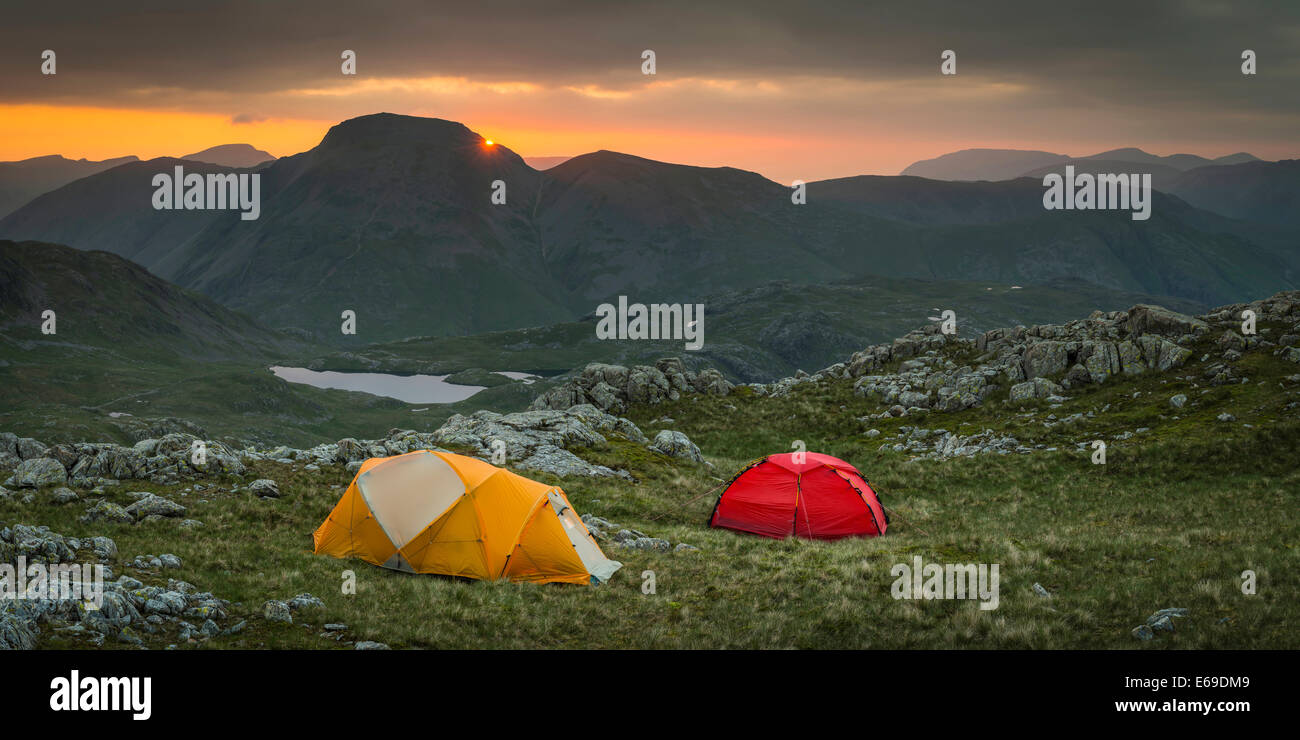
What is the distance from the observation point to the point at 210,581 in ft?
57.0

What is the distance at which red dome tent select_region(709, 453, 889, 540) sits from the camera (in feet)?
92.2

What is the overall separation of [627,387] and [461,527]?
132 feet

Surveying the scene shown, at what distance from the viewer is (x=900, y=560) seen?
848 inches

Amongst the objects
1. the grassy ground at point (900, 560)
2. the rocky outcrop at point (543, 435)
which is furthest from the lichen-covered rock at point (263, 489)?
the rocky outcrop at point (543, 435)

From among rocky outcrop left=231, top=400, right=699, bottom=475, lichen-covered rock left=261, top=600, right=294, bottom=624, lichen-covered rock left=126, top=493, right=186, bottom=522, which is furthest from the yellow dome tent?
rocky outcrop left=231, top=400, right=699, bottom=475

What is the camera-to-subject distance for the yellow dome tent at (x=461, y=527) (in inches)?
835

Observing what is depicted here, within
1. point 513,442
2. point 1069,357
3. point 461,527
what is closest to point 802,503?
point 461,527

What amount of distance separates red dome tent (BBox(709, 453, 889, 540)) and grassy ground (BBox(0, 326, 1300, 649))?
117 centimetres

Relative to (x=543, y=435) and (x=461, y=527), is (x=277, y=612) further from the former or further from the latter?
(x=543, y=435)

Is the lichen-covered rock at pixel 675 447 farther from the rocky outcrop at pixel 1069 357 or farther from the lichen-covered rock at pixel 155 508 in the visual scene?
the lichen-covered rock at pixel 155 508

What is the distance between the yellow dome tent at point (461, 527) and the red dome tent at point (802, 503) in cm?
816
